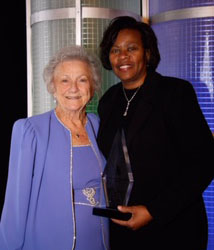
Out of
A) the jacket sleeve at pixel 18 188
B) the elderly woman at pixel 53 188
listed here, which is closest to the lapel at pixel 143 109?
the elderly woman at pixel 53 188

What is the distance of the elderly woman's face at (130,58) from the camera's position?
1.96 meters

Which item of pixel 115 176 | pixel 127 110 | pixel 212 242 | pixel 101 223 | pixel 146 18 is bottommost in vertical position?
pixel 212 242

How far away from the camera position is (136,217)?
65.3 inches

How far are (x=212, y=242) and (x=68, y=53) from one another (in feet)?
6.39

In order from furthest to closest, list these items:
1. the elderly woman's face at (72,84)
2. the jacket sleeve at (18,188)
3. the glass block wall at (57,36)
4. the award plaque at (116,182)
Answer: the glass block wall at (57,36) < the elderly woman's face at (72,84) < the jacket sleeve at (18,188) < the award plaque at (116,182)

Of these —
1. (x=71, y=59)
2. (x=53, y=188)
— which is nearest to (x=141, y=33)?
(x=71, y=59)

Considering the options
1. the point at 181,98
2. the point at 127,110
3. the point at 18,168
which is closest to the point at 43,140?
the point at 18,168

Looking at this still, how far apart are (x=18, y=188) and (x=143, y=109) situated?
2.43 feet

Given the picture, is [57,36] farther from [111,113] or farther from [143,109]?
[143,109]

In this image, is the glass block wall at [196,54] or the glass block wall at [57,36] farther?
the glass block wall at [57,36]

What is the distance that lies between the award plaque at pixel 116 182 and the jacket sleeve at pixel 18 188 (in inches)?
14.5

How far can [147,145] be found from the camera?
176 cm

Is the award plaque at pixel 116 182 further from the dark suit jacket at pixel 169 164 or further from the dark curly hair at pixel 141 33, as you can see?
the dark curly hair at pixel 141 33

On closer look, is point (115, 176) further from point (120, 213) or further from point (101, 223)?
point (101, 223)
